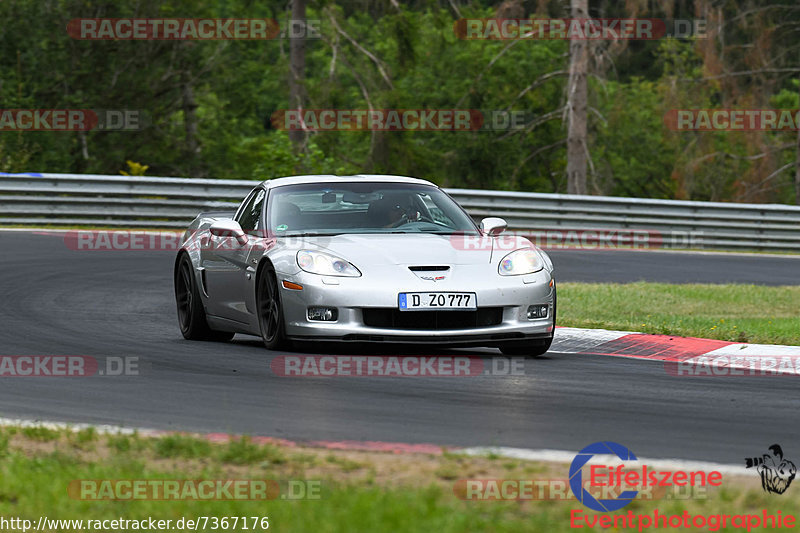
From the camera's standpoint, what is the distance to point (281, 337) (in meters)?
9.45

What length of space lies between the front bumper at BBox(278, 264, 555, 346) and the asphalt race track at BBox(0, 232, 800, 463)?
36 cm

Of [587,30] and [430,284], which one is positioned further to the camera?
[587,30]

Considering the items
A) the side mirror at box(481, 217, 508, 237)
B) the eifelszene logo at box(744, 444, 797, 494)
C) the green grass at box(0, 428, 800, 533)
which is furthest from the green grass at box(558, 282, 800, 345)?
the green grass at box(0, 428, 800, 533)

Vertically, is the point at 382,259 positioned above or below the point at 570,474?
above

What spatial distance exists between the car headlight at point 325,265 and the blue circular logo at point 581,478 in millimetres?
3421

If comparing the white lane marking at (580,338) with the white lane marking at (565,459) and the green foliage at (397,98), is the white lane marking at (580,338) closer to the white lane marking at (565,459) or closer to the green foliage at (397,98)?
the white lane marking at (565,459)

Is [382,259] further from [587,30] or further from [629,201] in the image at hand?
[587,30]

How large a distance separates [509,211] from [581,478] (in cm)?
1900

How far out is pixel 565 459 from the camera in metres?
5.79

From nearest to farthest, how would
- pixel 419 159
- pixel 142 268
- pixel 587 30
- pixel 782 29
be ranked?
pixel 142 268
pixel 587 30
pixel 782 29
pixel 419 159

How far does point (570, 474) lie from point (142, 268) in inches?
477

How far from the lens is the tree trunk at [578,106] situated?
30.3 metres

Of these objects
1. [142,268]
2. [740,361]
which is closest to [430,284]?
[740,361]

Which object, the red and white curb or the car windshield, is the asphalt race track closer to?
the red and white curb
